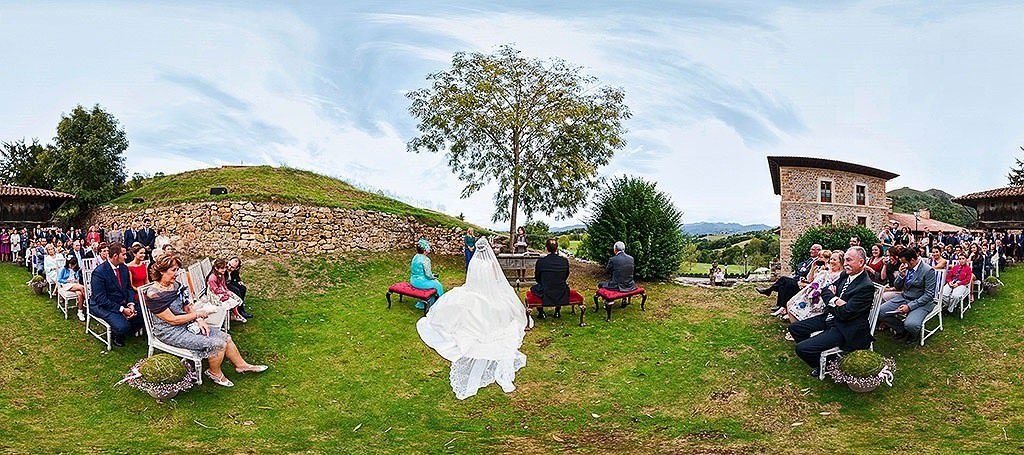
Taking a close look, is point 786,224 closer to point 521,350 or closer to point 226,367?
point 521,350

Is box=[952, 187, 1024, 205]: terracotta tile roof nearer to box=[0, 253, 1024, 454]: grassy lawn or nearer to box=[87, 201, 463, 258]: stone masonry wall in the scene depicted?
box=[0, 253, 1024, 454]: grassy lawn

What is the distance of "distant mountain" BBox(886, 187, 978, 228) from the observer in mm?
63656

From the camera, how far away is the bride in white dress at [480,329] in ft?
30.1

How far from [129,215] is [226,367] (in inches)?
627

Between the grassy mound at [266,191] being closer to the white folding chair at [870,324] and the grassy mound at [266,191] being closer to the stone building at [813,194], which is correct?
the white folding chair at [870,324]

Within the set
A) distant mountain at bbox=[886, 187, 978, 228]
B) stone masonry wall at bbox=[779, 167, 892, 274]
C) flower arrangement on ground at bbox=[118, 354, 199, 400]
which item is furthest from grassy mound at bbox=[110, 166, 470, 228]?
distant mountain at bbox=[886, 187, 978, 228]

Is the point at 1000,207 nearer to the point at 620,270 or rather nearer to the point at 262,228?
the point at 620,270

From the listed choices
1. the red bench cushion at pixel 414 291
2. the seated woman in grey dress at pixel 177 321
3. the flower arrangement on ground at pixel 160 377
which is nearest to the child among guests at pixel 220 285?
the seated woman in grey dress at pixel 177 321

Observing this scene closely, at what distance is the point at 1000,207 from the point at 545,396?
30601 mm

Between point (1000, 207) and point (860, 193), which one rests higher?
point (860, 193)

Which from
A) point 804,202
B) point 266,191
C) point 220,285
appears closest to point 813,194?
point 804,202

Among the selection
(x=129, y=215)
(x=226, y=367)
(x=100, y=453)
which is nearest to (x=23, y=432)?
(x=100, y=453)

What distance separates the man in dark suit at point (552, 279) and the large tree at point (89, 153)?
21.0 meters

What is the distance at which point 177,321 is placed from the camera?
8.04 m
